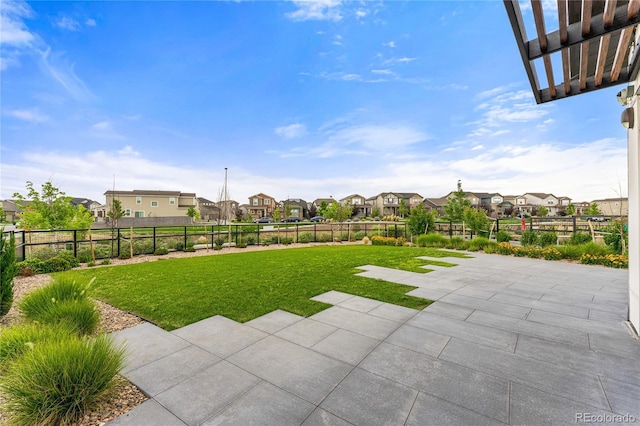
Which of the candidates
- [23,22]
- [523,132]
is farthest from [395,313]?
[523,132]

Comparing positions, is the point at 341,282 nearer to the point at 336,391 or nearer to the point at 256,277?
the point at 256,277

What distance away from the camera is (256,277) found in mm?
6082

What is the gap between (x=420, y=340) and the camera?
2934mm

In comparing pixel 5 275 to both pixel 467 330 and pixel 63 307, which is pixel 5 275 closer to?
pixel 63 307

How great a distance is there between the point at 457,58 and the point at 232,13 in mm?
8086

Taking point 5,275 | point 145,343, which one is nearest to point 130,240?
point 5,275

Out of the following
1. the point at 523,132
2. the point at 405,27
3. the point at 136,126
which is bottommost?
the point at 523,132

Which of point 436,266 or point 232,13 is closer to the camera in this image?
point 436,266

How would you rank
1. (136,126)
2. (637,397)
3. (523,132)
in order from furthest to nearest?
1. (136,126)
2. (523,132)
3. (637,397)

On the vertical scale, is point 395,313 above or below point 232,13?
below

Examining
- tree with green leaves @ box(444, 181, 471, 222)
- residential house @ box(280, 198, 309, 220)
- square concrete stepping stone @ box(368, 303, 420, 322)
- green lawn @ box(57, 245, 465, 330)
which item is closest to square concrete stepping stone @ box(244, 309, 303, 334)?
green lawn @ box(57, 245, 465, 330)

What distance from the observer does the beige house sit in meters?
37.6

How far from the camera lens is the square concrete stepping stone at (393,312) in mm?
3629

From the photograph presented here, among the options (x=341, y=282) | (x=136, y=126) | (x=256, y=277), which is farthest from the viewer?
(x=136, y=126)
